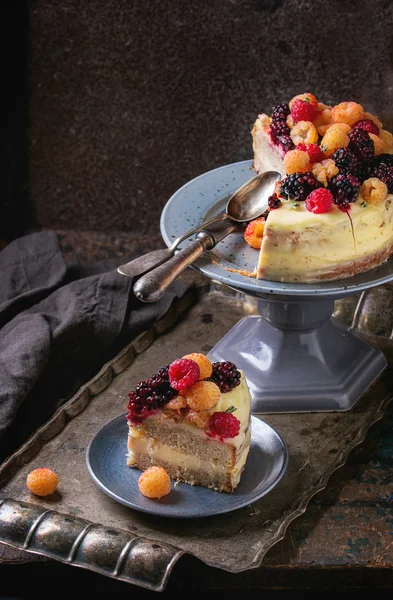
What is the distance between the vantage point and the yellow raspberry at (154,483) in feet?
6.28

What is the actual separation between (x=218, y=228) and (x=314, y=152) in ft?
0.97

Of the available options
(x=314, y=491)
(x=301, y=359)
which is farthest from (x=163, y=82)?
(x=314, y=491)

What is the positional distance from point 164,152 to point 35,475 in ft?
4.54

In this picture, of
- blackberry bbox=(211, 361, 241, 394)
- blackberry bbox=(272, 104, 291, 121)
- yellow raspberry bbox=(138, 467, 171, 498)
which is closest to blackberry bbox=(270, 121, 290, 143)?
blackberry bbox=(272, 104, 291, 121)

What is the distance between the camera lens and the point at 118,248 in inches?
126

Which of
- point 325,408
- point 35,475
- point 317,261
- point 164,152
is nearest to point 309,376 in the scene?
point 325,408

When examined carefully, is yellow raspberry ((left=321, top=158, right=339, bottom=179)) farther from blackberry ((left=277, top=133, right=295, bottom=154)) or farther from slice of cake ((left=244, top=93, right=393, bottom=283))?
blackberry ((left=277, top=133, right=295, bottom=154))

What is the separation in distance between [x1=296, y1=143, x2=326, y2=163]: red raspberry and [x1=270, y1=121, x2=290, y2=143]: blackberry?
0.13 m

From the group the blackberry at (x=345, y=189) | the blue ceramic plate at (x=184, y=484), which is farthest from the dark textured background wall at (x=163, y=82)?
the blue ceramic plate at (x=184, y=484)

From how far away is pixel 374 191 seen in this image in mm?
2137

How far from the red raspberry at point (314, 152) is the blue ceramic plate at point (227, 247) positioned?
26cm

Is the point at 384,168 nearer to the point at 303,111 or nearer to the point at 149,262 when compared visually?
the point at 303,111

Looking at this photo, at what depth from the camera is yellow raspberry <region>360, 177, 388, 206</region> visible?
2.14 m

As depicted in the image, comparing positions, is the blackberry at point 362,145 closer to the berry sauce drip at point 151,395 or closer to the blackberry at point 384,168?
the blackberry at point 384,168
